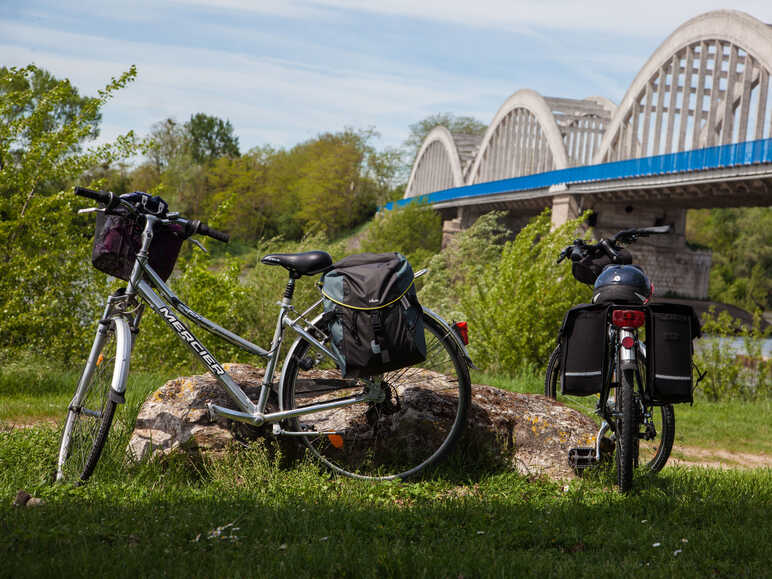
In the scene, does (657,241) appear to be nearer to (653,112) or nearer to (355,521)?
(653,112)

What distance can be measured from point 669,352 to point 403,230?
1824 inches

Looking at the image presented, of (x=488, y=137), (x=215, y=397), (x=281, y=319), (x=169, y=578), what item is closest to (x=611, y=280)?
(x=281, y=319)

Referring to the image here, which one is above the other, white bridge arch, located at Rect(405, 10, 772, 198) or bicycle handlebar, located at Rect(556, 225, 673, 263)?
white bridge arch, located at Rect(405, 10, 772, 198)

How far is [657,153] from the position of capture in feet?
118

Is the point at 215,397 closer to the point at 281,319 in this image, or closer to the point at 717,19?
the point at 281,319

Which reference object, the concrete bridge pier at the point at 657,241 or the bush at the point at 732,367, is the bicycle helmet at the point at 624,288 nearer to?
the bush at the point at 732,367

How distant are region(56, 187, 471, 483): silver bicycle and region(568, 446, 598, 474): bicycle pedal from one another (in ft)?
2.22

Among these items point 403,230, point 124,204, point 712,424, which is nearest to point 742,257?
point 403,230

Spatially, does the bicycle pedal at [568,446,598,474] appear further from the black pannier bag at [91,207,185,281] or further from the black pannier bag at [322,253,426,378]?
the black pannier bag at [91,207,185,281]

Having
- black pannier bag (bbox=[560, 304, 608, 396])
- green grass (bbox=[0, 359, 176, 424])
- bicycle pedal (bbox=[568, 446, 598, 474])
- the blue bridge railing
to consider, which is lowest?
green grass (bbox=[0, 359, 176, 424])

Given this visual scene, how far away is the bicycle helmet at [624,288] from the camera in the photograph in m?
4.15

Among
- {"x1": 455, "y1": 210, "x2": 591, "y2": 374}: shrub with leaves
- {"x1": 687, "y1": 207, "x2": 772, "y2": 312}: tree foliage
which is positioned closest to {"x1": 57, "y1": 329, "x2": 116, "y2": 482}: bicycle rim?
{"x1": 455, "y1": 210, "x2": 591, "y2": 374}: shrub with leaves

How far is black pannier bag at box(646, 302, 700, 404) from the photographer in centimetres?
391

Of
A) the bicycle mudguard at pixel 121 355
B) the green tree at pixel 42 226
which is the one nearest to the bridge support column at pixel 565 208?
the green tree at pixel 42 226
